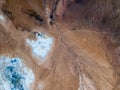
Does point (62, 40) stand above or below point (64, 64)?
above

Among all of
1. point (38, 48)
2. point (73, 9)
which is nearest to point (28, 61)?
point (38, 48)

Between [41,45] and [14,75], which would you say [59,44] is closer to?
[41,45]

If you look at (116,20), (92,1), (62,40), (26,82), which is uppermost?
(92,1)

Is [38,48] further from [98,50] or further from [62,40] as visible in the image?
[98,50]

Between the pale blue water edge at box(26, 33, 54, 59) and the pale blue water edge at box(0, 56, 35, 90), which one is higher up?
the pale blue water edge at box(26, 33, 54, 59)

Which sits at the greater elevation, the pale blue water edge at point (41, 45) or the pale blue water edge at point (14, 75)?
the pale blue water edge at point (41, 45)
